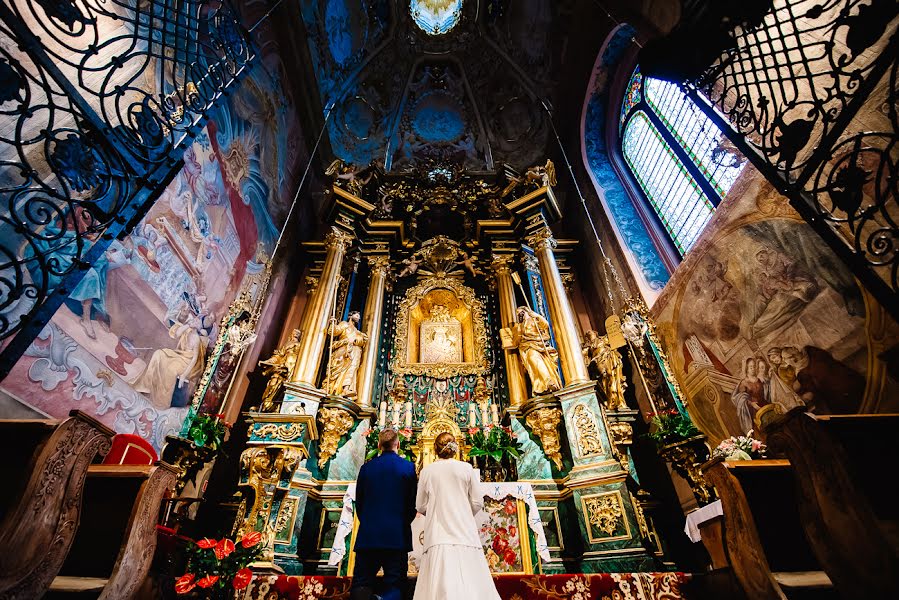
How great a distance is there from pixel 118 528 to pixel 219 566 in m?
0.73

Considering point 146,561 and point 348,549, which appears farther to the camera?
point 348,549

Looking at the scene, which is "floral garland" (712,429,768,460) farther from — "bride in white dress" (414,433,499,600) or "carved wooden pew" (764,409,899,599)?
"bride in white dress" (414,433,499,600)

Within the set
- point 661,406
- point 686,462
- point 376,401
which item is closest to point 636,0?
point 661,406

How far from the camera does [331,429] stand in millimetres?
6488

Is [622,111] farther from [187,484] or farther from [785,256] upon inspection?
[187,484]

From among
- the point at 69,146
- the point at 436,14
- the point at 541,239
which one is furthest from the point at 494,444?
the point at 436,14

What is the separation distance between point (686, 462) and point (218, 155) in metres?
8.37

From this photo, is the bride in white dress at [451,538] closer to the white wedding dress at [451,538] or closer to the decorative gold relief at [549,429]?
the white wedding dress at [451,538]

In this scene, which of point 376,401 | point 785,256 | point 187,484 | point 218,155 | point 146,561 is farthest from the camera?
point 376,401

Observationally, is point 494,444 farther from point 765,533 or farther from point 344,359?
point 765,533

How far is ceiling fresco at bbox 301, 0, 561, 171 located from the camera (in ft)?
38.7

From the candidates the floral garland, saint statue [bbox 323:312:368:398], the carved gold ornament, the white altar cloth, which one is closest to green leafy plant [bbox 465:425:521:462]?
→ the white altar cloth

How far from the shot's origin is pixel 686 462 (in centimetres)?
489

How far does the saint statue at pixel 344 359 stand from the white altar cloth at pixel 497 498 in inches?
99.1
